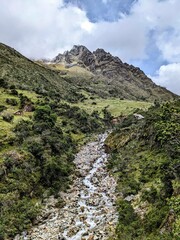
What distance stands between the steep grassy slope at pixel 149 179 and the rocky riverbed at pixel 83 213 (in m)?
1.30

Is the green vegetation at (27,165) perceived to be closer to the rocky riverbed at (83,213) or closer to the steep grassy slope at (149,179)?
the rocky riverbed at (83,213)

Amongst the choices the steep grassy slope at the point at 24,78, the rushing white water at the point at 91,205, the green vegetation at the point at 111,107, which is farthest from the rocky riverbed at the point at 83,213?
the green vegetation at the point at 111,107

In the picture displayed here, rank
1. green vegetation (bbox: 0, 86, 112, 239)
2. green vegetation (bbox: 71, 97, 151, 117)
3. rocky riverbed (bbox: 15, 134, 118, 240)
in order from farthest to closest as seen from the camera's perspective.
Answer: green vegetation (bbox: 71, 97, 151, 117) → green vegetation (bbox: 0, 86, 112, 239) → rocky riverbed (bbox: 15, 134, 118, 240)

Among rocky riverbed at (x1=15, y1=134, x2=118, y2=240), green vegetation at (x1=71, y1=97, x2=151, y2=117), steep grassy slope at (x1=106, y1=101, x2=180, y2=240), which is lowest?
rocky riverbed at (x1=15, y1=134, x2=118, y2=240)

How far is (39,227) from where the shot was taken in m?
25.5

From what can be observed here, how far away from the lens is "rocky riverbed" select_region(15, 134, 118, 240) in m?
23.7

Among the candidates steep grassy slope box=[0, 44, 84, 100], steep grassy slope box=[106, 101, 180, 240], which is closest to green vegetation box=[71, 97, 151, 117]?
steep grassy slope box=[0, 44, 84, 100]

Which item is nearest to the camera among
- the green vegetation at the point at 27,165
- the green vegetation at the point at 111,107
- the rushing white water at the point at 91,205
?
the rushing white water at the point at 91,205

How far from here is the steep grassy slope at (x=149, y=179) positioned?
19.7 m

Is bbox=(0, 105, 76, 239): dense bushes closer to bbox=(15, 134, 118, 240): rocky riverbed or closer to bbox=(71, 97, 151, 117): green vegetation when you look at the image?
bbox=(15, 134, 118, 240): rocky riverbed

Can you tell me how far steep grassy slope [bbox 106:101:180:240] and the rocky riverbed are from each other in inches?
51.1

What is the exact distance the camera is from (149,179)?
31406 mm

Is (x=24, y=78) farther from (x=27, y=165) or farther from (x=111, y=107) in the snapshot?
(x=27, y=165)

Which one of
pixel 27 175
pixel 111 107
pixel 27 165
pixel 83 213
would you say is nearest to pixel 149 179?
pixel 83 213
